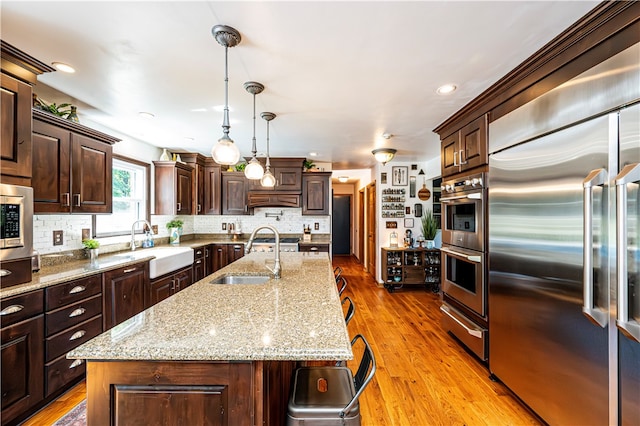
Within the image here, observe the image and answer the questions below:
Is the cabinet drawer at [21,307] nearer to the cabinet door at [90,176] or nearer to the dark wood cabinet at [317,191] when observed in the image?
the cabinet door at [90,176]

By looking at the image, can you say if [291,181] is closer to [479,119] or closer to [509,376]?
[479,119]

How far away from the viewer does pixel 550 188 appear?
1.70 metres

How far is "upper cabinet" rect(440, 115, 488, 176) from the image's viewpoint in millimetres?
2420

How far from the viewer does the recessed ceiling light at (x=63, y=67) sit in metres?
2.00

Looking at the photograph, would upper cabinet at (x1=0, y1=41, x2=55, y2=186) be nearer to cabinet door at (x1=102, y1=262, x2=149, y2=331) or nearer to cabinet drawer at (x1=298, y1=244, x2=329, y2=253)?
cabinet door at (x1=102, y1=262, x2=149, y2=331)

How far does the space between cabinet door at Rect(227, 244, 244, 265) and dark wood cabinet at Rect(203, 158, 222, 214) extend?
0.75m

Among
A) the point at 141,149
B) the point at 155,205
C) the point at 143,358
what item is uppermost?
the point at 141,149

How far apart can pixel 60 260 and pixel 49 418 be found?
1444mm

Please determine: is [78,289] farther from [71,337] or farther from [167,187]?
[167,187]

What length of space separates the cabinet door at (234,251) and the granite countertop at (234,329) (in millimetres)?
3060

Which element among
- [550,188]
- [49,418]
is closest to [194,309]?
[49,418]

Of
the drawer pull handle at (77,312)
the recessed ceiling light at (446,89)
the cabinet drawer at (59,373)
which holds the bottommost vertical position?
the cabinet drawer at (59,373)

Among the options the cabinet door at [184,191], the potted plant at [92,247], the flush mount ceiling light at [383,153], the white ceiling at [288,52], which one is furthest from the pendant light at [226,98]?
the cabinet door at [184,191]

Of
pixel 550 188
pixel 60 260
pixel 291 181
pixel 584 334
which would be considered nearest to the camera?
pixel 584 334
